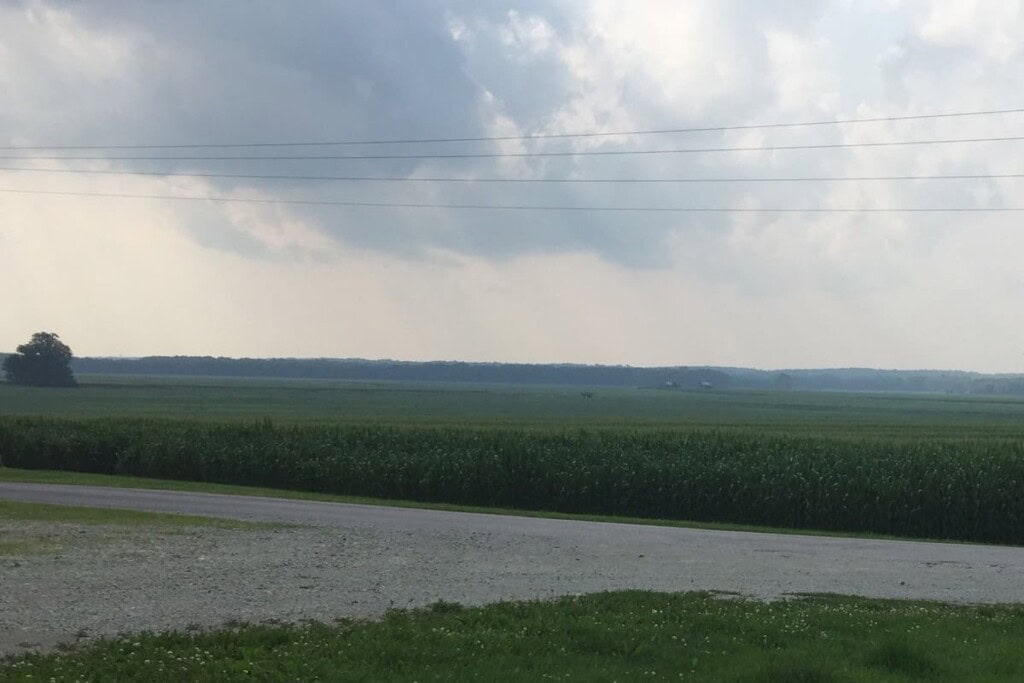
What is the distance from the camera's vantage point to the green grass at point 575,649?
909 centimetres

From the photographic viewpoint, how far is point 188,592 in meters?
13.2

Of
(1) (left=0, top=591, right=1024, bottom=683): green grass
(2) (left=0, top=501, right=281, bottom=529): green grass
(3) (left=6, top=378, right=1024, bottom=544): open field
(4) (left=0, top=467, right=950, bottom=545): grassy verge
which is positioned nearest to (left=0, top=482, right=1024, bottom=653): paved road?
(2) (left=0, top=501, right=281, bottom=529): green grass

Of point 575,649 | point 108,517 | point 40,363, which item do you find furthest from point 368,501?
point 40,363

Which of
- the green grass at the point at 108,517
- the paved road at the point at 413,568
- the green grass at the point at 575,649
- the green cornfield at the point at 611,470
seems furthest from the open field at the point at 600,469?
the green grass at the point at 575,649

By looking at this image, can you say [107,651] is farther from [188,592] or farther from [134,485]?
[134,485]

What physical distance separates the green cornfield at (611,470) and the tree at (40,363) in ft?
276

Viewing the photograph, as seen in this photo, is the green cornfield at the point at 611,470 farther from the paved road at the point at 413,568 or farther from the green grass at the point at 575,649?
the green grass at the point at 575,649

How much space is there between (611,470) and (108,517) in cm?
1467

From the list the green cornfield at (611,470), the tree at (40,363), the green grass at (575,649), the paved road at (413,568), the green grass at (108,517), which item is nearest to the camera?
the green grass at (575,649)

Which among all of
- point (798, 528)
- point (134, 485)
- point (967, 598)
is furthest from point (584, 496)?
point (967, 598)

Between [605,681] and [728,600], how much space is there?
191 inches

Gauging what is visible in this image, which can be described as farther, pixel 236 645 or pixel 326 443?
pixel 326 443

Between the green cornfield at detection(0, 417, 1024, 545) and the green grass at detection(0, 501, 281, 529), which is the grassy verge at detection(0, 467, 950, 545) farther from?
the green grass at detection(0, 501, 281, 529)

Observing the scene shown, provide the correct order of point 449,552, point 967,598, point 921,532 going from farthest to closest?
point 921,532
point 449,552
point 967,598
